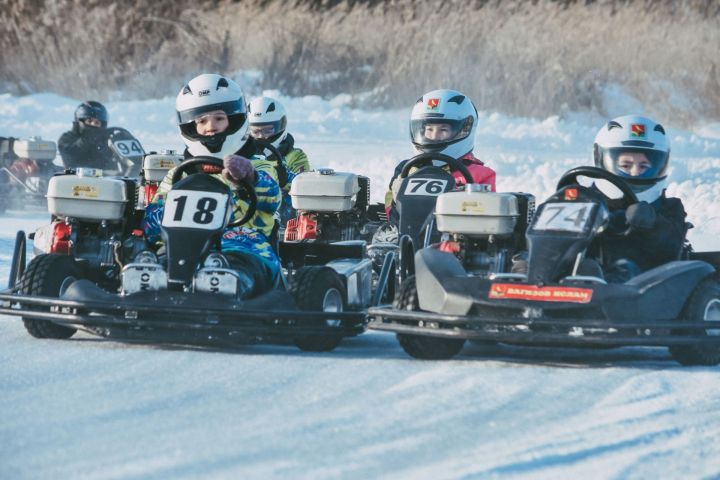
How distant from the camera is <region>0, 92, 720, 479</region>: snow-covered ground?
4.44 metres

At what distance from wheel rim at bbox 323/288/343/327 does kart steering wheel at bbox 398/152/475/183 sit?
1.23 metres

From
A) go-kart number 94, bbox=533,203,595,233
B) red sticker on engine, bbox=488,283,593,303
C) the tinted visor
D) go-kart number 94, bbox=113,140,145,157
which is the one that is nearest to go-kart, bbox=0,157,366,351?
the tinted visor

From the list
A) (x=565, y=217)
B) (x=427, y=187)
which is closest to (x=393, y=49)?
(x=427, y=187)

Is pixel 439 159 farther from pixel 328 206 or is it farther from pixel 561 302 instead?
pixel 561 302

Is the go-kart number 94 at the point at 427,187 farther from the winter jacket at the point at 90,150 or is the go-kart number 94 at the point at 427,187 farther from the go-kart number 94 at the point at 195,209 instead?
the winter jacket at the point at 90,150

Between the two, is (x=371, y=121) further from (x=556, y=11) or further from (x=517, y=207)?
(x=517, y=207)

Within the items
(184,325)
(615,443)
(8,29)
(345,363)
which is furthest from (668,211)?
(8,29)

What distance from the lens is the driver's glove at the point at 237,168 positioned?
291 inches

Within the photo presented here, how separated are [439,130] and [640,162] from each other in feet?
6.89

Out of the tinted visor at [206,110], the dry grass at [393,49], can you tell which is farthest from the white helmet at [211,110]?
the dry grass at [393,49]

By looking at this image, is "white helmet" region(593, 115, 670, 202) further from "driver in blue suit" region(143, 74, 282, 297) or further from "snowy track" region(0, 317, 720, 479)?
"driver in blue suit" region(143, 74, 282, 297)

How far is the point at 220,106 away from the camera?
7.93m

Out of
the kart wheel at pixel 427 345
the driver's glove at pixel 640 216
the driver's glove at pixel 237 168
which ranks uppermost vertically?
the driver's glove at pixel 237 168

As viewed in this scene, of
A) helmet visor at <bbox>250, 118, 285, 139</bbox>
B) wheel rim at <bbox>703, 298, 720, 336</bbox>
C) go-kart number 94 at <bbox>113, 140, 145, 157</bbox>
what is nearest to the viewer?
wheel rim at <bbox>703, 298, 720, 336</bbox>
